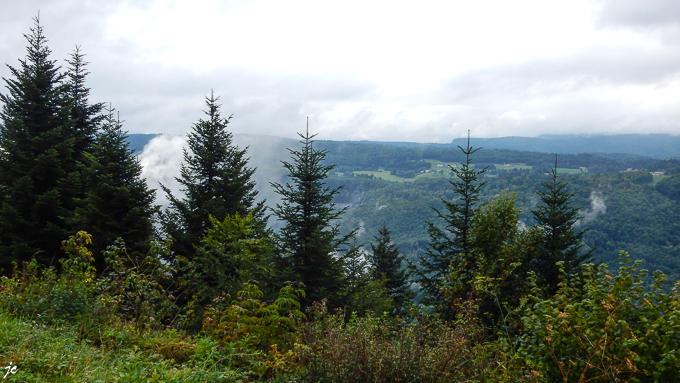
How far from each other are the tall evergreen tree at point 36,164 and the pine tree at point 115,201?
0.91 metres

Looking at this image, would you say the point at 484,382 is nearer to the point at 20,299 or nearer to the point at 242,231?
the point at 20,299

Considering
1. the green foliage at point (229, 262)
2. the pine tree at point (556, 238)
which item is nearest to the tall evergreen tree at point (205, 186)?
the green foliage at point (229, 262)

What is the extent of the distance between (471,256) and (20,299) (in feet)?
46.2

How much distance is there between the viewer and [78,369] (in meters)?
3.56

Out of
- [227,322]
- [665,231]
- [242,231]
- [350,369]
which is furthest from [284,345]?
[665,231]

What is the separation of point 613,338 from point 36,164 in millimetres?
18443

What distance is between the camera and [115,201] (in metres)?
14.2

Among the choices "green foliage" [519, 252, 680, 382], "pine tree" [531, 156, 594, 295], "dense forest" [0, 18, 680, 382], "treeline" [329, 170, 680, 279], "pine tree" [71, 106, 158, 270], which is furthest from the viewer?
"treeline" [329, 170, 680, 279]

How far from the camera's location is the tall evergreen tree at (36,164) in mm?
13656

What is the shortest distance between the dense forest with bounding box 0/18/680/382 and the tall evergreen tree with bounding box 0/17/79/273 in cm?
8

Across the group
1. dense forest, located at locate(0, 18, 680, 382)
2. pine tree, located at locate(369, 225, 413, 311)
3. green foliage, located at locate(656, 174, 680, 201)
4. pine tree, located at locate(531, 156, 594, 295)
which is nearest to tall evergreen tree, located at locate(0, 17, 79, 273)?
dense forest, located at locate(0, 18, 680, 382)

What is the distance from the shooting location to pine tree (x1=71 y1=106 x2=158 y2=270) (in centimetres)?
1355

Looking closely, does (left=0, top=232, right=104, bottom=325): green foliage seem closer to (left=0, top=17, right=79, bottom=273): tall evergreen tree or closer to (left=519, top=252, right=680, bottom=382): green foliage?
(left=519, top=252, right=680, bottom=382): green foliage

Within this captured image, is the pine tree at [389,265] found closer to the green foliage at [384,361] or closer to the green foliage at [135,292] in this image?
the green foliage at [135,292]
